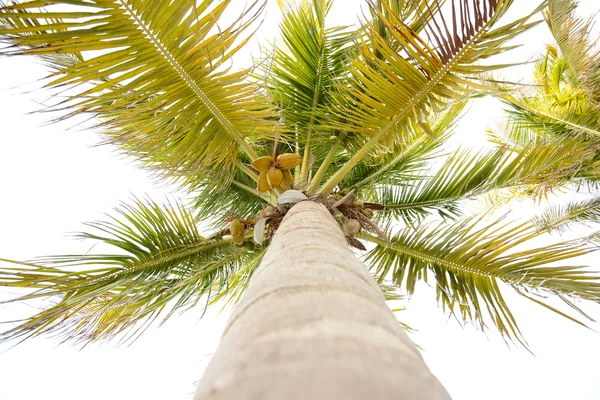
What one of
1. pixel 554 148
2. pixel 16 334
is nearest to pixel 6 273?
pixel 16 334

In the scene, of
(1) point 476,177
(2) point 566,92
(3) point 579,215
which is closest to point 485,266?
(1) point 476,177

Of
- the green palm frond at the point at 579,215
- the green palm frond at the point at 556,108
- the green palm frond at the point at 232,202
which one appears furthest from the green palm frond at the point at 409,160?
the green palm frond at the point at 556,108

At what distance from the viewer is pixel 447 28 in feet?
6.09

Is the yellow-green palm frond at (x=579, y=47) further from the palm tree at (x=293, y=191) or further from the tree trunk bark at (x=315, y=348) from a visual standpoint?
the tree trunk bark at (x=315, y=348)

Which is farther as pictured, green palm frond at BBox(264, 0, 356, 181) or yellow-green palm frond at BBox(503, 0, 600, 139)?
yellow-green palm frond at BBox(503, 0, 600, 139)

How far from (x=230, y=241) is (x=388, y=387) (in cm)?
254

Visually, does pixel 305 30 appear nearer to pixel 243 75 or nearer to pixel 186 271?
pixel 243 75

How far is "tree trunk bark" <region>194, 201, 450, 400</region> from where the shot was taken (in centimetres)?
47

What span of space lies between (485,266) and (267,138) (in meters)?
1.83

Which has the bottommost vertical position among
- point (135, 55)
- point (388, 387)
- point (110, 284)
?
point (388, 387)

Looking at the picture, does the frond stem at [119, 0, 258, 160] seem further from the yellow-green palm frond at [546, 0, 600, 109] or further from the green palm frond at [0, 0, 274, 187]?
the yellow-green palm frond at [546, 0, 600, 109]

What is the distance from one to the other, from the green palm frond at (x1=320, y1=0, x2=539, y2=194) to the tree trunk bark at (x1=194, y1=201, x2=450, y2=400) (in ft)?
4.60

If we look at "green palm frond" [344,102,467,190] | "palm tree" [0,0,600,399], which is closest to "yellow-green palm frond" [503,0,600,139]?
"palm tree" [0,0,600,399]

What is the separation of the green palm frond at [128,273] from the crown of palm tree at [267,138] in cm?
1
